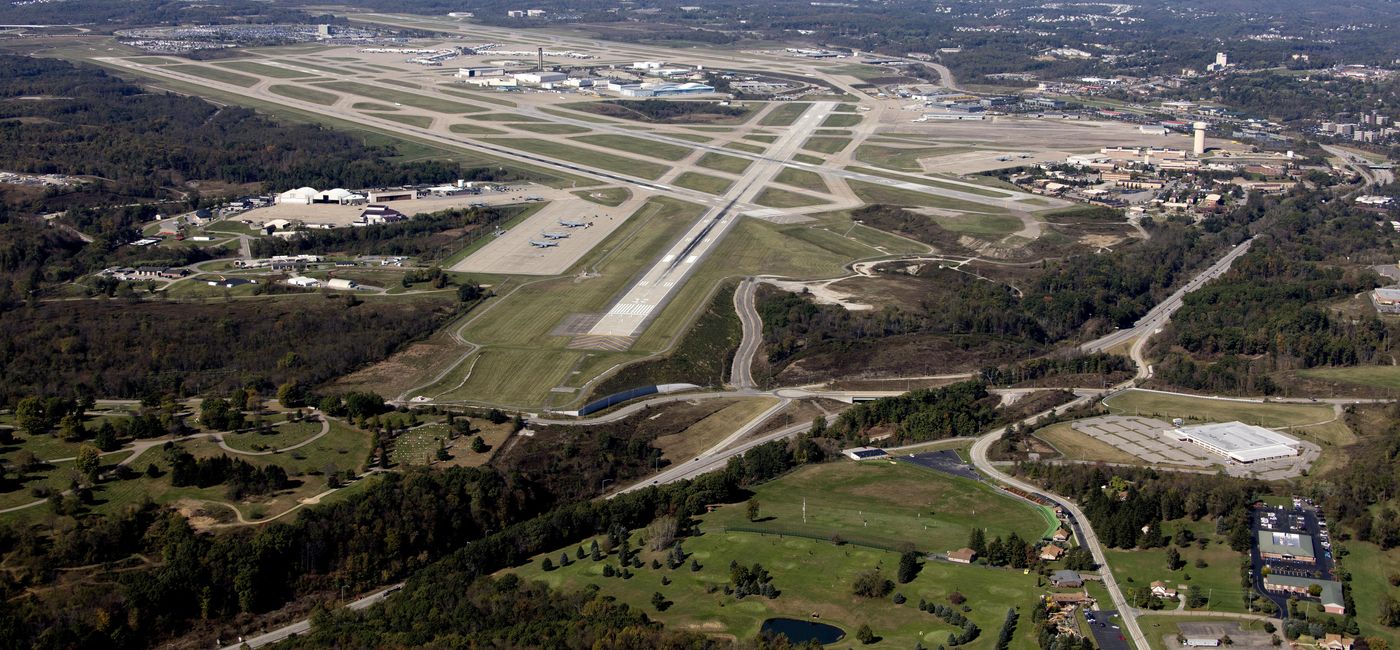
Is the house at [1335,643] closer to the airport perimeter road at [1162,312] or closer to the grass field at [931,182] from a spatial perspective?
the airport perimeter road at [1162,312]

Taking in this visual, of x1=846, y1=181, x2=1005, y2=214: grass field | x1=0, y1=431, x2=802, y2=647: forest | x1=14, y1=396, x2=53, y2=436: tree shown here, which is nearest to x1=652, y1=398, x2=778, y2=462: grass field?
x1=0, y1=431, x2=802, y2=647: forest

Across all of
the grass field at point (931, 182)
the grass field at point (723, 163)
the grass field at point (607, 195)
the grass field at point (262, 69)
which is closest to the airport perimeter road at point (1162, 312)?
the grass field at point (931, 182)

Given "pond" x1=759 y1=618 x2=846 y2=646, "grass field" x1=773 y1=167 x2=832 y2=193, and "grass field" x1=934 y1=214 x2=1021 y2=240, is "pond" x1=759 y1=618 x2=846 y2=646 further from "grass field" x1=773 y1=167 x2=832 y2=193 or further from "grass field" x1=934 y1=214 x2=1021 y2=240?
"grass field" x1=773 y1=167 x2=832 y2=193

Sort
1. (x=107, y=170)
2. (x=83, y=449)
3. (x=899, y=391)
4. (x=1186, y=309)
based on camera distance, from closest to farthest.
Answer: (x=83, y=449), (x=899, y=391), (x=1186, y=309), (x=107, y=170)

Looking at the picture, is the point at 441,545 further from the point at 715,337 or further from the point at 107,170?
the point at 107,170

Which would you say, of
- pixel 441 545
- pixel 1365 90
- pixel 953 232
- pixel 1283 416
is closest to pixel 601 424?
pixel 441 545
